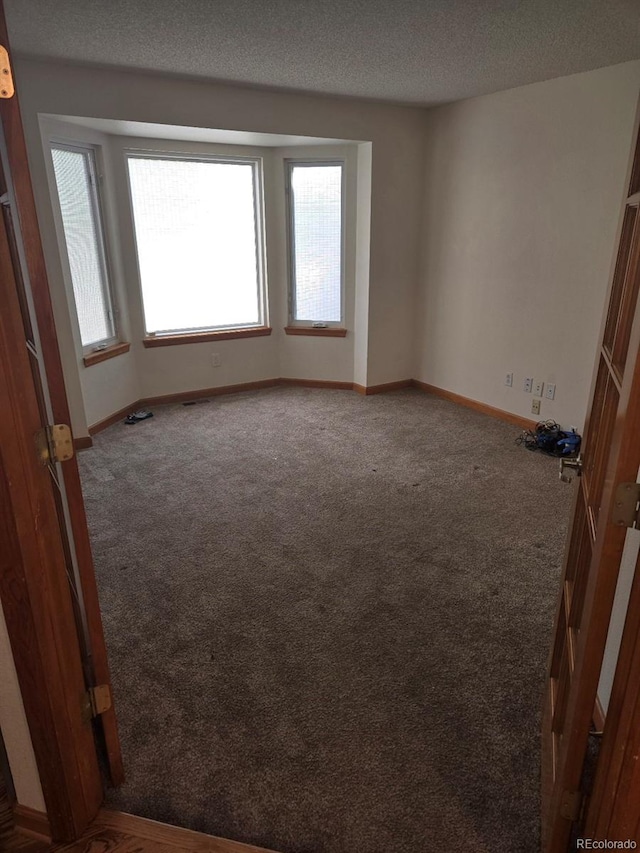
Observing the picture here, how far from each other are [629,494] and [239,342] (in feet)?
15.4

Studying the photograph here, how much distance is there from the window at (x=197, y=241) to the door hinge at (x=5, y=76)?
385 centimetres

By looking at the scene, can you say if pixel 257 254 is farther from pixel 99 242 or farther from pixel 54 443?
pixel 54 443

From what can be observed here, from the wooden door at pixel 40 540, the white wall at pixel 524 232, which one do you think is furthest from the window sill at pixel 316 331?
the wooden door at pixel 40 540

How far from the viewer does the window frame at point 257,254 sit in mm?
4566

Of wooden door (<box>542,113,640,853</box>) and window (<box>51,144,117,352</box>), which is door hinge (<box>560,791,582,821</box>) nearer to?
wooden door (<box>542,113,640,853</box>)

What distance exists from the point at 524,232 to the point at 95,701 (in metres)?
4.06

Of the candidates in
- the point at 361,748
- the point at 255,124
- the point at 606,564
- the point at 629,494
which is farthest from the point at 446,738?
the point at 255,124

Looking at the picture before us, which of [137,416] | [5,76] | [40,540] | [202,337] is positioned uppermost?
[5,76]

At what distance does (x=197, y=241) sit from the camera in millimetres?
4973

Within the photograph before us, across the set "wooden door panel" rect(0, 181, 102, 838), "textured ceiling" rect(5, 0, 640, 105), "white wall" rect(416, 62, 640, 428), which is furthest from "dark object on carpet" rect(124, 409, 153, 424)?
"wooden door panel" rect(0, 181, 102, 838)

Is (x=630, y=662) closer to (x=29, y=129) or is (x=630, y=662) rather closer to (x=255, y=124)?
(x=29, y=129)

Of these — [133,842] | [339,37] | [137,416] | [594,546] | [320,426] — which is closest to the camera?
[594,546]

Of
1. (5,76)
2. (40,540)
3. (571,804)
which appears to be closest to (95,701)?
(40,540)

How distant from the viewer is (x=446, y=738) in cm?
176
